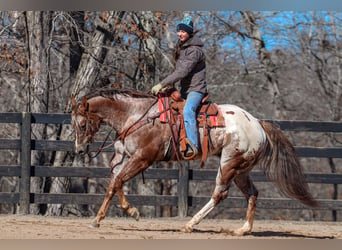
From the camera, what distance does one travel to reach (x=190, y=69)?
8.45 m

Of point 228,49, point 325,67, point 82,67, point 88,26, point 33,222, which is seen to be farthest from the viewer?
point 325,67

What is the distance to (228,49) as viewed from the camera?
18.2 meters

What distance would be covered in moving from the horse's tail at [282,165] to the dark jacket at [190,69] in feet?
3.68

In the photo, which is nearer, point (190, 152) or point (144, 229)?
point (190, 152)

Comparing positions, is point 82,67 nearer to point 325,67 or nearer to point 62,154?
point 62,154

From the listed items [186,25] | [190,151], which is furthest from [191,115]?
[186,25]

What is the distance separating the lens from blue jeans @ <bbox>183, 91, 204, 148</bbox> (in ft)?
27.7

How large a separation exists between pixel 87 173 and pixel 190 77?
3.01 m

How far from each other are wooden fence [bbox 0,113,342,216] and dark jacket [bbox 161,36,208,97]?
8.12ft

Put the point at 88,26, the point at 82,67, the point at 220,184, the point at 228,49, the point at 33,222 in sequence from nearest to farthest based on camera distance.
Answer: the point at 220,184 → the point at 33,222 → the point at 82,67 → the point at 88,26 → the point at 228,49

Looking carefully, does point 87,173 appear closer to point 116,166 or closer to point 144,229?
point 144,229

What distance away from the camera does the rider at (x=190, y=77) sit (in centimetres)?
845
